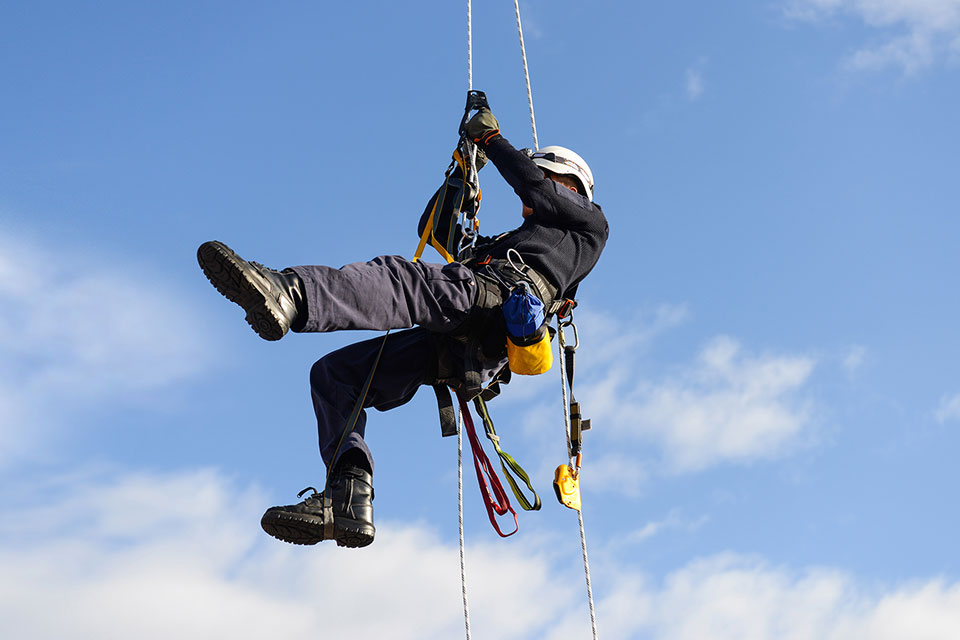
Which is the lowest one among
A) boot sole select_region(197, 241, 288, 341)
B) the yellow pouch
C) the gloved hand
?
boot sole select_region(197, 241, 288, 341)

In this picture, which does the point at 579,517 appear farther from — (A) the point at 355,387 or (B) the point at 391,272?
(B) the point at 391,272

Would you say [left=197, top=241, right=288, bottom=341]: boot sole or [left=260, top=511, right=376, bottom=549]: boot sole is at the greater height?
[left=197, top=241, right=288, bottom=341]: boot sole

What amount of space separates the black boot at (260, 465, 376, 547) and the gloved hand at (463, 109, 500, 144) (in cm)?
156

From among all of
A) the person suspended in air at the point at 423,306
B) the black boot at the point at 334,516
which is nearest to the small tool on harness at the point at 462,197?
the person suspended in air at the point at 423,306

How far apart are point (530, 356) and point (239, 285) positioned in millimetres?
1421

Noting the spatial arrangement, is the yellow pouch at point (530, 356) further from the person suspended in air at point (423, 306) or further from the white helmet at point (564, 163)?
the white helmet at point (564, 163)

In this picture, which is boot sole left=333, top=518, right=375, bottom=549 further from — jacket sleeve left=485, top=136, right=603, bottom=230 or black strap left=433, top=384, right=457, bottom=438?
jacket sleeve left=485, top=136, right=603, bottom=230

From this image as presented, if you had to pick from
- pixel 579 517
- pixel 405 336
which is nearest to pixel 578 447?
pixel 579 517

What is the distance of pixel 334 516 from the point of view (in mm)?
4598

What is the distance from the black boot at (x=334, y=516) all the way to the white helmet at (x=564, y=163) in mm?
1710

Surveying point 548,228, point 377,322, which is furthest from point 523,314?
point 377,322

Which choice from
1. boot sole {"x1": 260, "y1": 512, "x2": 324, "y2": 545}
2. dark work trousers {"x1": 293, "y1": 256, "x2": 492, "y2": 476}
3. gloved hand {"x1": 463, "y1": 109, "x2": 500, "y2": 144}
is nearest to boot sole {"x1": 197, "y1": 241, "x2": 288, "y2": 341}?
dark work trousers {"x1": 293, "y1": 256, "x2": 492, "y2": 476}

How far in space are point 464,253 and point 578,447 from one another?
113 centimetres

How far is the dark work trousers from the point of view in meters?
4.14
